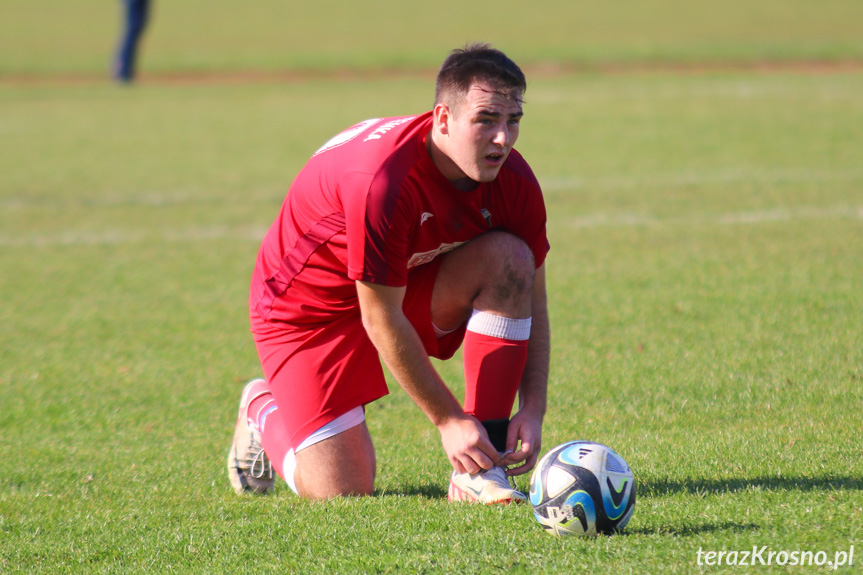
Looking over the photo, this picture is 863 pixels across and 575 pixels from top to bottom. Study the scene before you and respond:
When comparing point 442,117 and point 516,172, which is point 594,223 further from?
point 442,117

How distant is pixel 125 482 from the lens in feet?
13.5

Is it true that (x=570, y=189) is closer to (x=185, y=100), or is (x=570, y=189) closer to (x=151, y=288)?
(x=151, y=288)

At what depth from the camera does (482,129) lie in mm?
3422

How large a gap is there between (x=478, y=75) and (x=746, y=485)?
1.73 metres

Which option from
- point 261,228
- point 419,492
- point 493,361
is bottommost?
point 419,492

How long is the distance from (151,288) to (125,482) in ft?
12.0

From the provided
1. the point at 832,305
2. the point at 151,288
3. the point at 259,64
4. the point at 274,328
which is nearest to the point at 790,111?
the point at 832,305

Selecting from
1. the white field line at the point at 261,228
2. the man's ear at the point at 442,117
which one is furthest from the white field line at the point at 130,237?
the man's ear at the point at 442,117

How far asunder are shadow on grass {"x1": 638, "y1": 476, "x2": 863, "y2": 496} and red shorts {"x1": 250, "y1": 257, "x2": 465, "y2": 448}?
112 centimetres

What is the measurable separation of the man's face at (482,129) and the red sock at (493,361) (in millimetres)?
613

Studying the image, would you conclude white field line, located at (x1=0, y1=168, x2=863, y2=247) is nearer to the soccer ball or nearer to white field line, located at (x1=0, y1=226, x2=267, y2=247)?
white field line, located at (x1=0, y1=226, x2=267, y2=247)

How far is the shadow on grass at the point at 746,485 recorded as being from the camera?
3.42m

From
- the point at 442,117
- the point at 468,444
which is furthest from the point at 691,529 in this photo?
the point at 442,117

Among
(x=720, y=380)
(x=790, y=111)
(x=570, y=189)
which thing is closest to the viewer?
(x=720, y=380)
